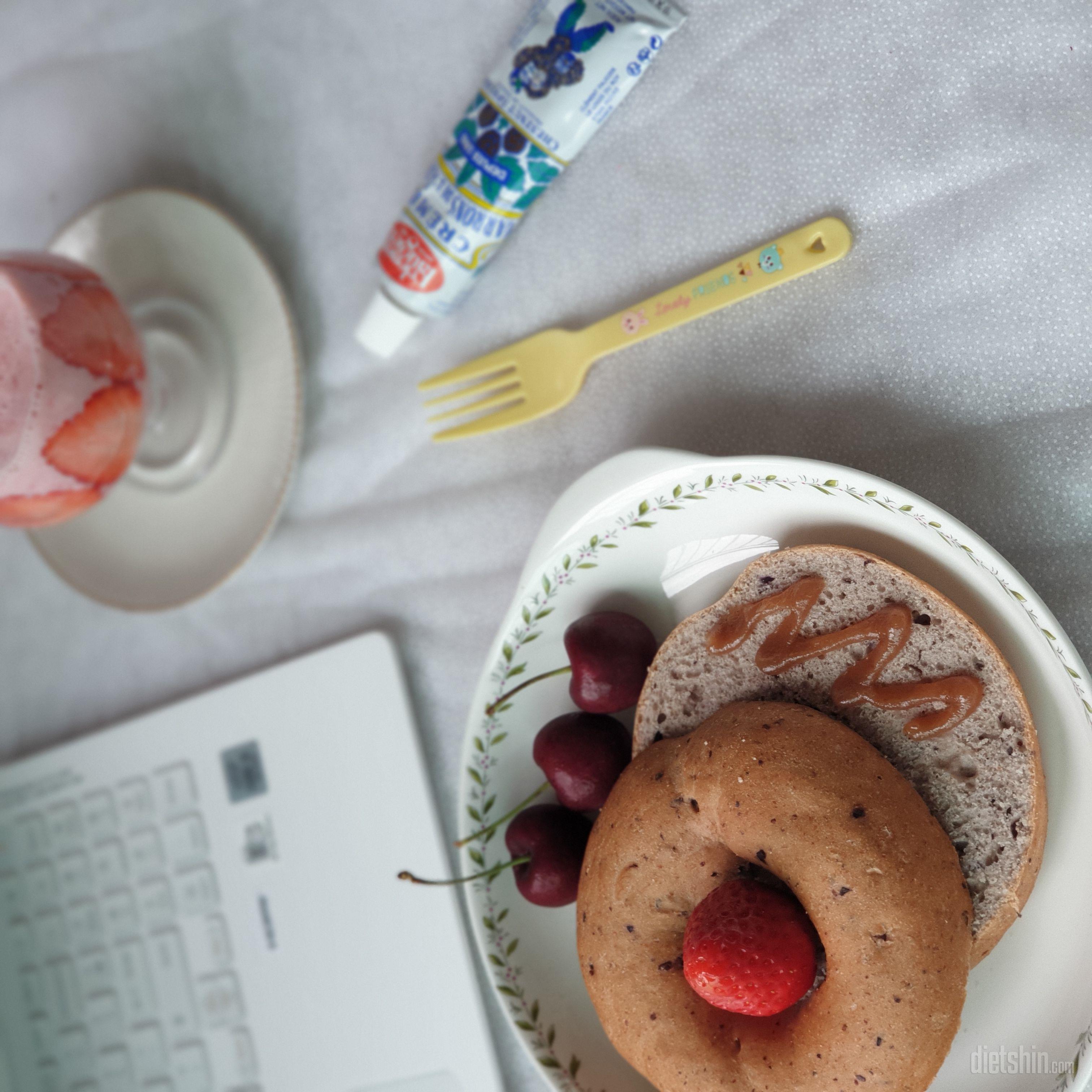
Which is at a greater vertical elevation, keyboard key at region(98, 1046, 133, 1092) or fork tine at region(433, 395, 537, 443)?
fork tine at region(433, 395, 537, 443)

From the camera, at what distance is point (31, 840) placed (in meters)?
0.96

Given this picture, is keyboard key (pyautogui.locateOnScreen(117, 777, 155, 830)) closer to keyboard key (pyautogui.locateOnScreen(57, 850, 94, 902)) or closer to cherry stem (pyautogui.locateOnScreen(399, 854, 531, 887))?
keyboard key (pyautogui.locateOnScreen(57, 850, 94, 902))

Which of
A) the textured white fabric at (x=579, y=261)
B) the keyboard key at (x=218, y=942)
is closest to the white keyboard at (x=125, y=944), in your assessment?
the keyboard key at (x=218, y=942)

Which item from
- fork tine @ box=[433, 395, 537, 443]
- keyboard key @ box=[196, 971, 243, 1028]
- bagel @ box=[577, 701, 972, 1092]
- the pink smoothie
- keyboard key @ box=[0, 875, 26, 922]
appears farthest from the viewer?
keyboard key @ box=[0, 875, 26, 922]

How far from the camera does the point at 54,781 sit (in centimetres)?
95

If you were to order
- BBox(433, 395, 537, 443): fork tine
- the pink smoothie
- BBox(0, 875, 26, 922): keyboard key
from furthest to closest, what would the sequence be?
BBox(0, 875, 26, 922): keyboard key < BBox(433, 395, 537, 443): fork tine < the pink smoothie

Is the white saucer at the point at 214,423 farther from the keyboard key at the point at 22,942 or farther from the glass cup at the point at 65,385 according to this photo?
the keyboard key at the point at 22,942

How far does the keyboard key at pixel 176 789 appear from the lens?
2.91 ft

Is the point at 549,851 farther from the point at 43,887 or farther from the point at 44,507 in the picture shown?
the point at 43,887

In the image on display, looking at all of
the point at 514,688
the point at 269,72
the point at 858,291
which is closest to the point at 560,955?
the point at 514,688

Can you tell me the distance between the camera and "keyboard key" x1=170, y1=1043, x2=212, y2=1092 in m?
0.87

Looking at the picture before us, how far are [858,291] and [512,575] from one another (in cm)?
37

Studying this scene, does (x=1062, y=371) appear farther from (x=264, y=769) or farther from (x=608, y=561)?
(x=264, y=769)

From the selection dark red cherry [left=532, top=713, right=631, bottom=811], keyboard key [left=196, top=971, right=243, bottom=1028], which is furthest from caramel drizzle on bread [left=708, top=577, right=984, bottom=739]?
keyboard key [left=196, top=971, right=243, bottom=1028]
